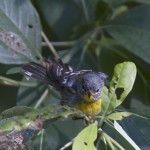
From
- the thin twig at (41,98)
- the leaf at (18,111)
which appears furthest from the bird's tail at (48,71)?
the leaf at (18,111)

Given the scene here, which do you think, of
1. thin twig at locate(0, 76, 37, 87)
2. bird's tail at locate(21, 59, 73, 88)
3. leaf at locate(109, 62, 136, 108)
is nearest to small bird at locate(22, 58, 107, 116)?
→ bird's tail at locate(21, 59, 73, 88)

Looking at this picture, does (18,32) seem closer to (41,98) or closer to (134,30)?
(41,98)

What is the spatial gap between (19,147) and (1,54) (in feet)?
2.53

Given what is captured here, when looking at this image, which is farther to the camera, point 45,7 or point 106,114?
point 45,7

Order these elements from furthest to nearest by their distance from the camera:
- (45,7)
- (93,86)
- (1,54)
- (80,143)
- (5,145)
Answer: (45,7) < (93,86) < (1,54) < (5,145) < (80,143)

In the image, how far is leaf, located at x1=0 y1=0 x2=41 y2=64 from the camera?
2.50 m

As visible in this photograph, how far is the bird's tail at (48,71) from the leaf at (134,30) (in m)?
0.41

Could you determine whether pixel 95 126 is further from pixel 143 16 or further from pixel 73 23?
pixel 73 23

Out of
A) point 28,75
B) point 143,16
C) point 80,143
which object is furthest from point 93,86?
point 80,143

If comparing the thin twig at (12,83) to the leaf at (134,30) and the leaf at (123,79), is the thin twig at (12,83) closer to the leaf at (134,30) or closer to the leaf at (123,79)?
the leaf at (134,30)

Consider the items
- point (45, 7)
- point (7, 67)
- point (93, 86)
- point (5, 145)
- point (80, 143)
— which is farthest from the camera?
point (45, 7)

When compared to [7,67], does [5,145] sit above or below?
above

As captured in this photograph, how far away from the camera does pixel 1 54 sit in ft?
8.04

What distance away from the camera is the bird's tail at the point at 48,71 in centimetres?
249
